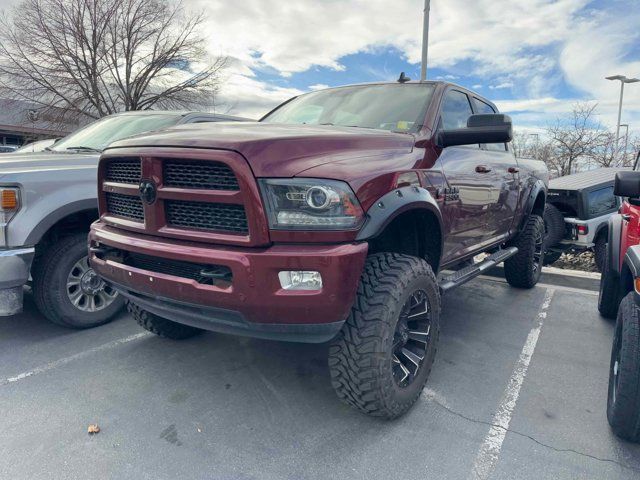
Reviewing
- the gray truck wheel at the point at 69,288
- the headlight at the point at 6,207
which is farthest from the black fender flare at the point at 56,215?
the gray truck wheel at the point at 69,288

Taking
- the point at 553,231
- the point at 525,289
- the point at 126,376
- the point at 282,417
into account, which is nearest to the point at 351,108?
the point at 282,417

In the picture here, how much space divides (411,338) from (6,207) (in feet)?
9.34

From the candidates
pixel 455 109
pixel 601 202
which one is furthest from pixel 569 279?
pixel 455 109

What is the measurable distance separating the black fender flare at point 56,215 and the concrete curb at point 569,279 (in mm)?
4619

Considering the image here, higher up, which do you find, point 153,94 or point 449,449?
point 153,94

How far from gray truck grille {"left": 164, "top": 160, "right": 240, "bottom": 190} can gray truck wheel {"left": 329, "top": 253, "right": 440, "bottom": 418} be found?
0.84 metres

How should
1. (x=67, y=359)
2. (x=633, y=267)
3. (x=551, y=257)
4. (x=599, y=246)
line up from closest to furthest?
(x=633, y=267) → (x=67, y=359) → (x=599, y=246) → (x=551, y=257)

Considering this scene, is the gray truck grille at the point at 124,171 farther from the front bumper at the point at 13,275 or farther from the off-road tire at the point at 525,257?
the off-road tire at the point at 525,257

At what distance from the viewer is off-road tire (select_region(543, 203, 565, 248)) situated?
24.8 ft

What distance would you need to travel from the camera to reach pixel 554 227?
7582mm

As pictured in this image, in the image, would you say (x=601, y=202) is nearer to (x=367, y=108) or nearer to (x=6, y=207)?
(x=367, y=108)

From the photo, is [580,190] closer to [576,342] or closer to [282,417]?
[576,342]

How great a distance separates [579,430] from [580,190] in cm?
586

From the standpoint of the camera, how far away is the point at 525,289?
550 centimetres
